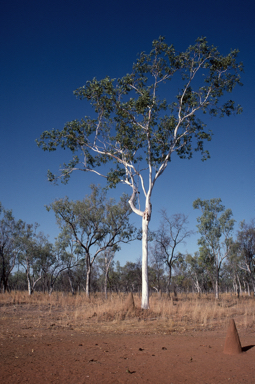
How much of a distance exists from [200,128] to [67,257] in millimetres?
25589

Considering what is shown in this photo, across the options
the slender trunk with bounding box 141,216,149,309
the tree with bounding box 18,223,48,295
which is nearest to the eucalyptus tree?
the tree with bounding box 18,223,48,295

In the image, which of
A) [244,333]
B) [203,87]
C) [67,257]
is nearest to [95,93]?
[203,87]

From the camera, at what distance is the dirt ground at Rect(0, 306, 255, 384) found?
409 cm

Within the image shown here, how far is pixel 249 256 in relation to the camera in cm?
3120

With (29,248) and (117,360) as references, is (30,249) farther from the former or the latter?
(117,360)

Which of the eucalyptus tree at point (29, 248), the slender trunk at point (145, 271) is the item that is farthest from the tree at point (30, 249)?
the slender trunk at point (145, 271)

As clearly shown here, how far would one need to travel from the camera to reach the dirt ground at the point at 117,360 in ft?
13.4

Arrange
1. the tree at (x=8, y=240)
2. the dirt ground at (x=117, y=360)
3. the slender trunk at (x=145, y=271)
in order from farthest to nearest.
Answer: the tree at (x=8, y=240)
the slender trunk at (x=145, y=271)
the dirt ground at (x=117, y=360)

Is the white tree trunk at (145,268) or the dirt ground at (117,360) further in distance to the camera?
the white tree trunk at (145,268)

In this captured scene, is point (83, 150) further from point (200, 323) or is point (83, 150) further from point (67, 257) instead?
point (67, 257)

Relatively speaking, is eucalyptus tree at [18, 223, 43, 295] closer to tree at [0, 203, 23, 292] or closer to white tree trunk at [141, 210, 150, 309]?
tree at [0, 203, 23, 292]

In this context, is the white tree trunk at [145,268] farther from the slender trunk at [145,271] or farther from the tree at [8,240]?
the tree at [8,240]

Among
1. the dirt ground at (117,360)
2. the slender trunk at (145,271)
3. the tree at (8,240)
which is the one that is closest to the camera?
the dirt ground at (117,360)

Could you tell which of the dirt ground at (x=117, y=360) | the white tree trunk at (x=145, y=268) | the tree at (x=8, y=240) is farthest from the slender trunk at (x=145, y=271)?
the tree at (x=8, y=240)
